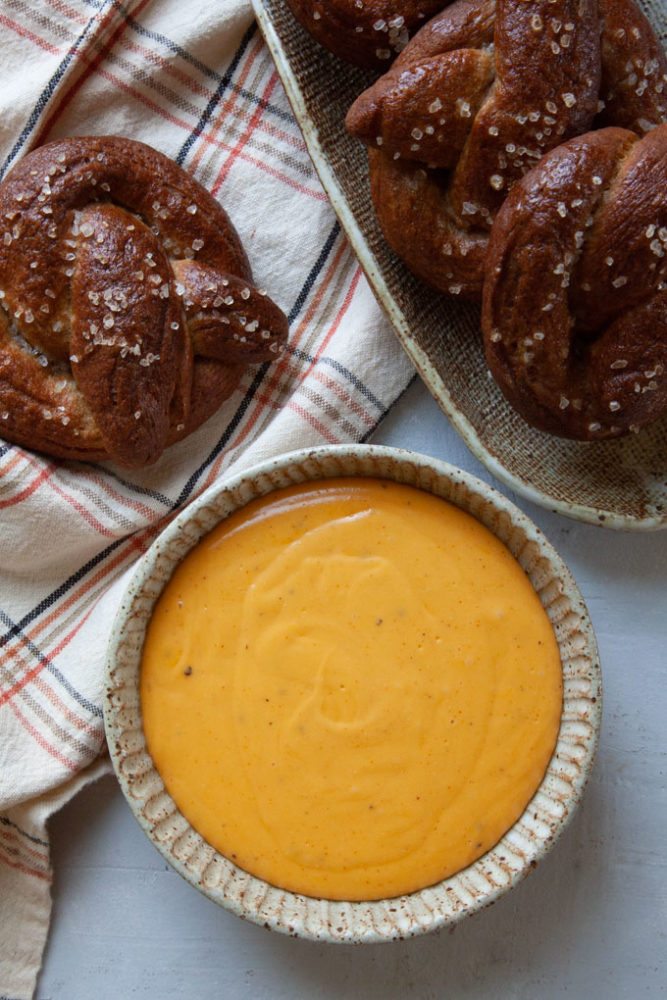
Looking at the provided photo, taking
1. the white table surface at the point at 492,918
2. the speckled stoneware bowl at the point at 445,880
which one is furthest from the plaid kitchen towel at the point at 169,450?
the speckled stoneware bowl at the point at 445,880

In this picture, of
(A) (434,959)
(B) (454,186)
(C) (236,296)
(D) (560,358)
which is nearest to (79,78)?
(C) (236,296)

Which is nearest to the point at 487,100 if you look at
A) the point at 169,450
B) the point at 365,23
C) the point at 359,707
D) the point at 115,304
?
the point at 365,23

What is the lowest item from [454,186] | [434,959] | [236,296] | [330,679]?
[434,959]

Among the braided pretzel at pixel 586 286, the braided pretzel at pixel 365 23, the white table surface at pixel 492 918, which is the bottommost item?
the white table surface at pixel 492 918

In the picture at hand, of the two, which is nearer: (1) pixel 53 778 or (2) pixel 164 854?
(2) pixel 164 854

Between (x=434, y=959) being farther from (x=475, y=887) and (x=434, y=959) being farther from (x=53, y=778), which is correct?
(x=53, y=778)

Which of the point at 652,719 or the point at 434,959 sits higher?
the point at 652,719

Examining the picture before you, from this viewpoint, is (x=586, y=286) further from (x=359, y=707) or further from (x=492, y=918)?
(x=492, y=918)

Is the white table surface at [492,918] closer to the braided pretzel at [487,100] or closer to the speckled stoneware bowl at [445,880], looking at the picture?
the speckled stoneware bowl at [445,880]
